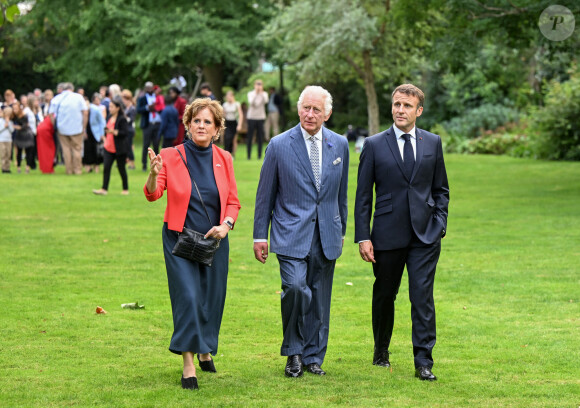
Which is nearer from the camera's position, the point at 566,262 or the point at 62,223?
the point at 566,262

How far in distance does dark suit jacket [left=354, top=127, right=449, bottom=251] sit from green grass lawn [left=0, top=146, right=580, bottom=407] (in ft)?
3.24

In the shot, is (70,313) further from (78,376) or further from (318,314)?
(318,314)

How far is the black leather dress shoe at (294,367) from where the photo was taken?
7.11 meters

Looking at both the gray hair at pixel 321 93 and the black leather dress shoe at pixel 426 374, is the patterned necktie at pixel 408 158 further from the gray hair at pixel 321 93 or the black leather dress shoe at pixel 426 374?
the black leather dress shoe at pixel 426 374

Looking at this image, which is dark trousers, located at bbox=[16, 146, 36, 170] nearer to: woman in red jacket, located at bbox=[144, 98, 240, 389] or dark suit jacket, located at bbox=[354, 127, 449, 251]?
woman in red jacket, located at bbox=[144, 98, 240, 389]

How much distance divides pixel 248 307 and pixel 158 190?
11.7ft

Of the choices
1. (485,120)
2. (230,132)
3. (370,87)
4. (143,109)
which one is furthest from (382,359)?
(485,120)

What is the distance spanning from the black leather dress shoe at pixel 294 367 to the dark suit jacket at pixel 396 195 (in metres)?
0.93

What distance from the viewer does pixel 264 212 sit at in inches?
284

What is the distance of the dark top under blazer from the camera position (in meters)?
19.6

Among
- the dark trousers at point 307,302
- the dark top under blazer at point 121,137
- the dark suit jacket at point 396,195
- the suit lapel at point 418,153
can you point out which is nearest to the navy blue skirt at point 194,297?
the dark trousers at point 307,302

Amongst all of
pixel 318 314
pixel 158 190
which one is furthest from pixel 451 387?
pixel 158 190

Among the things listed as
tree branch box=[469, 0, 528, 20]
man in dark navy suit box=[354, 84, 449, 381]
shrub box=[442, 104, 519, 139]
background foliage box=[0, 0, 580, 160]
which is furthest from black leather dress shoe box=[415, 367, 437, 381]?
shrub box=[442, 104, 519, 139]

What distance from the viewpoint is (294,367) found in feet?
23.4
